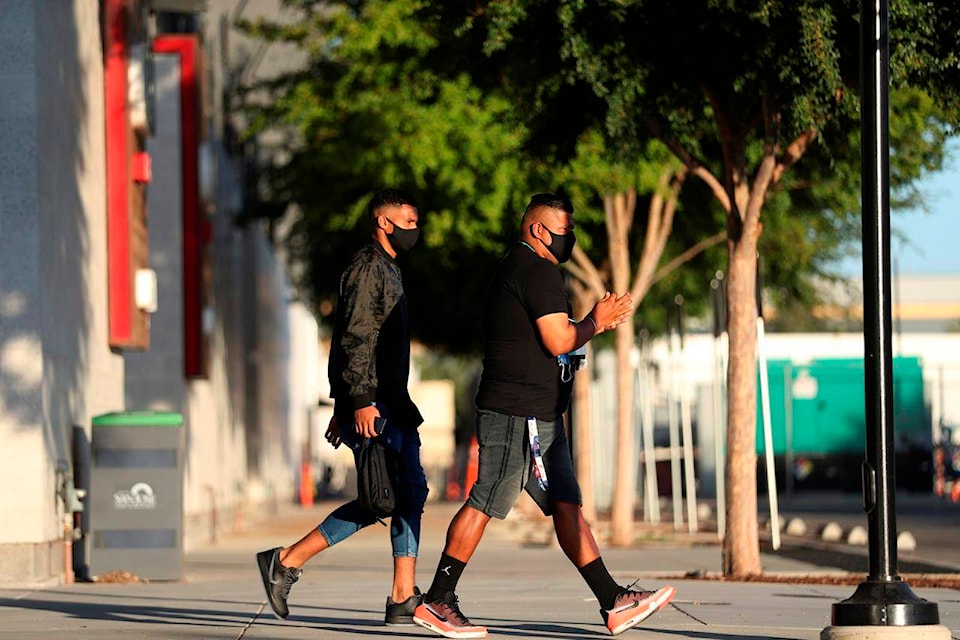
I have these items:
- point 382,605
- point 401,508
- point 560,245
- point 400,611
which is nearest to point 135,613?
point 382,605

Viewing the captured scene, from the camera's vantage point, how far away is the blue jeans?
904 cm

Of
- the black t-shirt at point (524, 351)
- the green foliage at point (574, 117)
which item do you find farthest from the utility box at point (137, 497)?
the black t-shirt at point (524, 351)

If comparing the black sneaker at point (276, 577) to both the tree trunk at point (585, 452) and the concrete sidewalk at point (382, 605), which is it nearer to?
the concrete sidewalk at point (382, 605)

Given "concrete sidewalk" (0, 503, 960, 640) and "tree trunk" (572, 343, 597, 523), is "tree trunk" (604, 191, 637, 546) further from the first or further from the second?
"concrete sidewalk" (0, 503, 960, 640)

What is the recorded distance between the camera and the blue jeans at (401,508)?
904 centimetres

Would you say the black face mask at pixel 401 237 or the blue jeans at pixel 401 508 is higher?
the black face mask at pixel 401 237

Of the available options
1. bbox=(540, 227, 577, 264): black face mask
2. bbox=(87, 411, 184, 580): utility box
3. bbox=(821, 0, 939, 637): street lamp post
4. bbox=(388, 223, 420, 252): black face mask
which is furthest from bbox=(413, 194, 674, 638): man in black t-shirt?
bbox=(87, 411, 184, 580): utility box

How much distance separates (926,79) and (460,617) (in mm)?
6079

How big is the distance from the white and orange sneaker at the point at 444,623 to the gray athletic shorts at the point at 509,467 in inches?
18.8

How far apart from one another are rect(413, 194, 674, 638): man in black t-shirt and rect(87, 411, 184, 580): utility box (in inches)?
258

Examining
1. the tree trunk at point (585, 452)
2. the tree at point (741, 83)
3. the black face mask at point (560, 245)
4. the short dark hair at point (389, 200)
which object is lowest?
the tree trunk at point (585, 452)

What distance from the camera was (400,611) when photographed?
9289 mm

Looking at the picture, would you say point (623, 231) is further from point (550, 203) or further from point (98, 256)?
point (550, 203)

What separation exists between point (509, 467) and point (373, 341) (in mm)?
910
